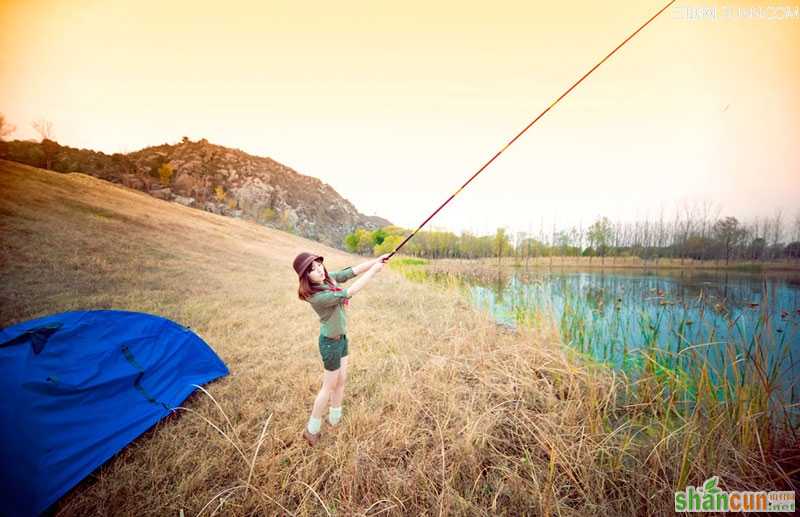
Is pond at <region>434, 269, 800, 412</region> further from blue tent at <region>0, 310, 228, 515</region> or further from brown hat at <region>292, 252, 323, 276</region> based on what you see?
blue tent at <region>0, 310, 228, 515</region>

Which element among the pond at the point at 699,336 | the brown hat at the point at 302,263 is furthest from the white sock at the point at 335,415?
the pond at the point at 699,336

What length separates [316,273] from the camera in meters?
2.85

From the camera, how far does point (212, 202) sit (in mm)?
71125

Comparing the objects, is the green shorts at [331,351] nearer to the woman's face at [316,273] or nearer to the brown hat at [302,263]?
the woman's face at [316,273]

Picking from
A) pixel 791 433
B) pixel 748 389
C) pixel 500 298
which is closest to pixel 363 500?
pixel 748 389

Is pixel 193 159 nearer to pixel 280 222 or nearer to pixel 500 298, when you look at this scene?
pixel 280 222

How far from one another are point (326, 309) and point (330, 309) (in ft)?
0.15

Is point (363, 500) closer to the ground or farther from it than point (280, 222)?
closer to the ground

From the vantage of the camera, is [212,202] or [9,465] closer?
[9,465]

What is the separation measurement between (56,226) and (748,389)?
22.7 metres

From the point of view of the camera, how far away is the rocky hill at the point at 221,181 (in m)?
52.4

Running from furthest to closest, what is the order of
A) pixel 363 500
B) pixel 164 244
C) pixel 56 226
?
pixel 164 244 → pixel 56 226 → pixel 363 500

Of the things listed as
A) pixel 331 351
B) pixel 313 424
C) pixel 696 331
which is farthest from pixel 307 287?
pixel 696 331

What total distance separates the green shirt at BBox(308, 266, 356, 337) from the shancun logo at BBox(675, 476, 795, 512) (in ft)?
10.6
